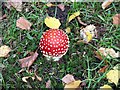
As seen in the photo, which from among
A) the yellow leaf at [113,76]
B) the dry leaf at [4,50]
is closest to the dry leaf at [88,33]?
the yellow leaf at [113,76]

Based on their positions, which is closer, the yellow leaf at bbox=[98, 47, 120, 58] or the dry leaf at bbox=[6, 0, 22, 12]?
the yellow leaf at bbox=[98, 47, 120, 58]

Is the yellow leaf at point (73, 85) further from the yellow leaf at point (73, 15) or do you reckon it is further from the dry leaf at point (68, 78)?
the yellow leaf at point (73, 15)

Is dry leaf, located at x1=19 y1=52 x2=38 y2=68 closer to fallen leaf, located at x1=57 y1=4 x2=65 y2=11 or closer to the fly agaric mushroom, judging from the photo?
the fly agaric mushroom

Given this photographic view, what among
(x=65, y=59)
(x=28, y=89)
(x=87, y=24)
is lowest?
(x=28, y=89)

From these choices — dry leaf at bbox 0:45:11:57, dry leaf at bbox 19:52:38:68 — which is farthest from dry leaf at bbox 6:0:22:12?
dry leaf at bbox 19:52:38:68

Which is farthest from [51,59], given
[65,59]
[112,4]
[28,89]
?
[112,4]

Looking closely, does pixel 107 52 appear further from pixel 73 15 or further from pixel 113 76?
pixel 73 15

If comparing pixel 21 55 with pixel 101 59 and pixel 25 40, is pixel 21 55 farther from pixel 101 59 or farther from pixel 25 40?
pixel 101 59
